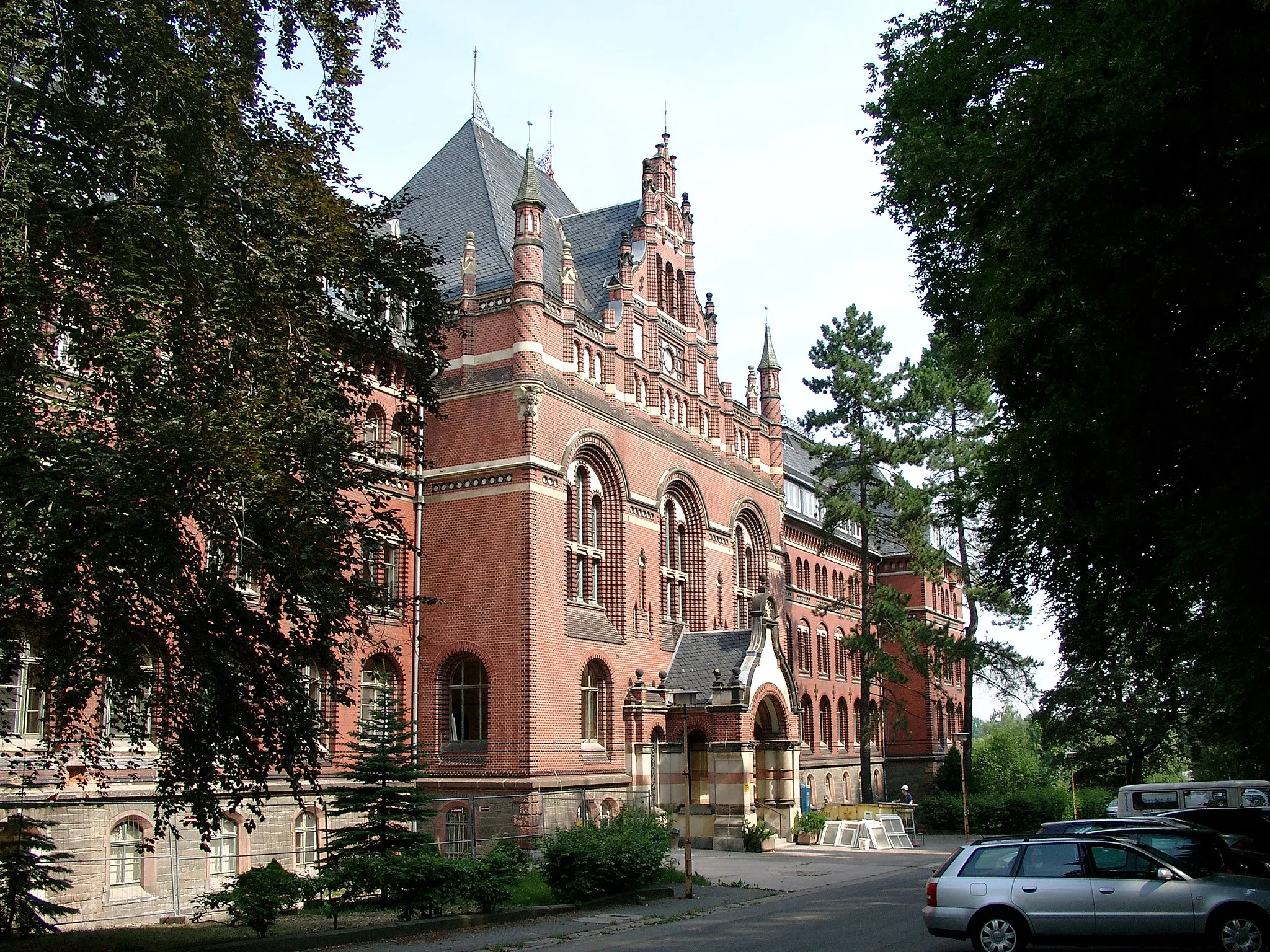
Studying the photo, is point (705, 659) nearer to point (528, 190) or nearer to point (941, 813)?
point (528, 190)

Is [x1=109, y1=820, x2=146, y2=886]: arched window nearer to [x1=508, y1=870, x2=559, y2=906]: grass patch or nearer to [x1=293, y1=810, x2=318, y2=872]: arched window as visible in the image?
[x1=293, y1=810, x2=318, y2=872]: arched window

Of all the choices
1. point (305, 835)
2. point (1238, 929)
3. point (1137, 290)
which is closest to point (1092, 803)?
point (305, 835)

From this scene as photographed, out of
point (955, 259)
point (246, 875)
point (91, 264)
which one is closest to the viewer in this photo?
point (91, 264)

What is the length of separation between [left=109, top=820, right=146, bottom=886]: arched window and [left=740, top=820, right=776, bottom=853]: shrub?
16.4 meters

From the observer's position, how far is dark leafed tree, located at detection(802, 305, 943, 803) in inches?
1645

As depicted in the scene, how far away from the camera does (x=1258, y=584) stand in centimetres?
1346

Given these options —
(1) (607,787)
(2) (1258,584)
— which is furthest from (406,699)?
(2) (1258,584)

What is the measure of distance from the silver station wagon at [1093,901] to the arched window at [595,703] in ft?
57.8

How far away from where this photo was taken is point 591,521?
106 feet

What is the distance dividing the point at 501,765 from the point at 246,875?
1297 cm

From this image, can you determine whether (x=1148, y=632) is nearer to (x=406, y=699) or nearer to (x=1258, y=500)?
(x=1258, y=500)

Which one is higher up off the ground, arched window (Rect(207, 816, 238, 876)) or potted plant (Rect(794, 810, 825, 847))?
arched window (Rect(207, 816, 238, 876))

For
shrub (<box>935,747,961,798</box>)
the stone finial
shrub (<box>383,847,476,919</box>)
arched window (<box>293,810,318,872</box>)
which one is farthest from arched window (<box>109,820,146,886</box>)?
shrub (<box>935,747,961,798</box>)

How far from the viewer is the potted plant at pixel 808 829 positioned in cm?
3575
